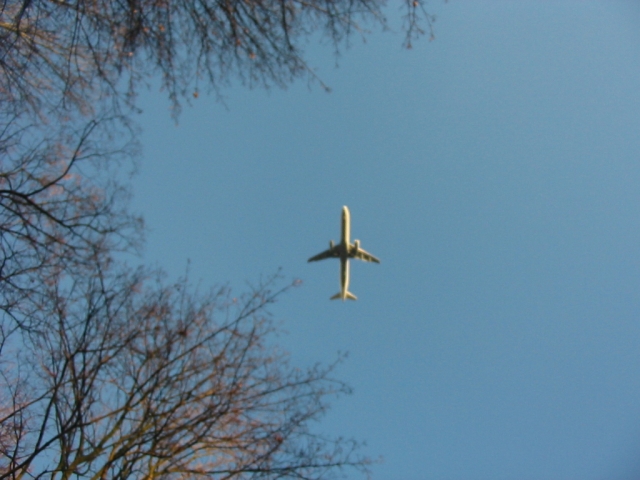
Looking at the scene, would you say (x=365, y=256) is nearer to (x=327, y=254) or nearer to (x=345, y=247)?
(x=345, y=247)

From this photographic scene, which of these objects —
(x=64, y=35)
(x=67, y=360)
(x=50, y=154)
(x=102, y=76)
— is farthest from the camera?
(x=64, y=35)

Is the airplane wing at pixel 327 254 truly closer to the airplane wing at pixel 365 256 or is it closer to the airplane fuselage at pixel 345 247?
the airplane fuselage at pixel 345 247

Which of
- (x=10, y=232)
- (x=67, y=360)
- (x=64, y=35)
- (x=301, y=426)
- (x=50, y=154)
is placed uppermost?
(x=64, y=35)

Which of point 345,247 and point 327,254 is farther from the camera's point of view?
point 327,254

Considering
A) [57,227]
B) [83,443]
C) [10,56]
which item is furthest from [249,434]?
[10,56]

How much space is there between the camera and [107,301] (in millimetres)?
5734

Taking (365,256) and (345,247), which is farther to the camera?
(365,256)

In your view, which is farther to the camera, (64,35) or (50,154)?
(64,35)

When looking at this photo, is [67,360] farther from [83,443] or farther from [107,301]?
[83,443]

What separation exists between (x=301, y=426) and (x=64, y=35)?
7715 millimetres

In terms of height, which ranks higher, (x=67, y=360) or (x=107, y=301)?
(x=107, y=301)

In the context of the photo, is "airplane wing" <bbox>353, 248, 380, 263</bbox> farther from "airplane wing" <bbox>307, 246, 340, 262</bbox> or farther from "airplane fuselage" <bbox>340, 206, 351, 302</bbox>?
"airplane wing" <bbox>307, 246, 340, 262</bbox>

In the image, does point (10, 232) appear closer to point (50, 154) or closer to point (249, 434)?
point (50, 154)

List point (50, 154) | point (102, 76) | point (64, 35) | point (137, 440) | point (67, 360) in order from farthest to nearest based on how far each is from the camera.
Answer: point (64, 35)
point (50, 154)
point (102, 76)
point (137, 440)
point (67, 360)
